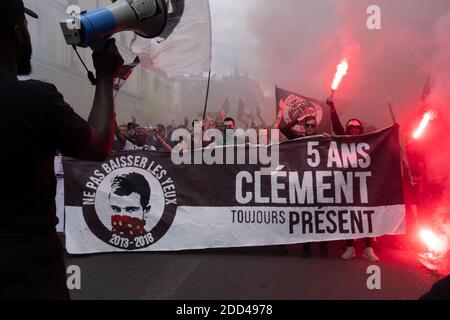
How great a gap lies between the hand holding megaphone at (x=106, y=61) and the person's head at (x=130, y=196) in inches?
138

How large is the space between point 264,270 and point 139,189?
5.30 ft

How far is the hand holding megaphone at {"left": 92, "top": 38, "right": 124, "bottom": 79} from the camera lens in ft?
4.35

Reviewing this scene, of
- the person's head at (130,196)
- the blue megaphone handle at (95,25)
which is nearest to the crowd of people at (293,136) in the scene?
the person's head at (130,196)

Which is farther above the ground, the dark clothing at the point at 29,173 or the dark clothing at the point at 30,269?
the dark clothing at the point at 29,173

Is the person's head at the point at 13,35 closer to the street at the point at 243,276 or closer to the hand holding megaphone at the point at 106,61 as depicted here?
the hand holding megaphone at the point at 106,61

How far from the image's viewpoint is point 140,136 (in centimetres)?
586

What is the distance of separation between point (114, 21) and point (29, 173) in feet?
1.95

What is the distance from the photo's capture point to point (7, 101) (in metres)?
1.13

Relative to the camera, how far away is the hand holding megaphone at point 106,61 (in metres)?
1.33

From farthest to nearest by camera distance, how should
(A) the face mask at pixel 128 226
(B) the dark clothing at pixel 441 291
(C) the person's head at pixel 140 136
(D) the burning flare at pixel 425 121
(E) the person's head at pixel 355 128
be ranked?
(C) the person's head at pixel 140 136 → (D) the burning flare at pixel 425 121 → (E) the person's head at pixel 355 128 → (A) the face mask at pixel 128 226 → (B) the dark clothing at pixel 441 291

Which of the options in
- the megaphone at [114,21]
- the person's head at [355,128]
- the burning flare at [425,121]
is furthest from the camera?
the burning flare at [425,121]

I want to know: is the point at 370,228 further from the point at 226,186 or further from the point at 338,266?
the point at 226,186

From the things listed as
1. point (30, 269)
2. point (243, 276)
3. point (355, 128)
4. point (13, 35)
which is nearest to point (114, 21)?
point (13, 35)

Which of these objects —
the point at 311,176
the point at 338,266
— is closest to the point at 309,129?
the point at 311,176
